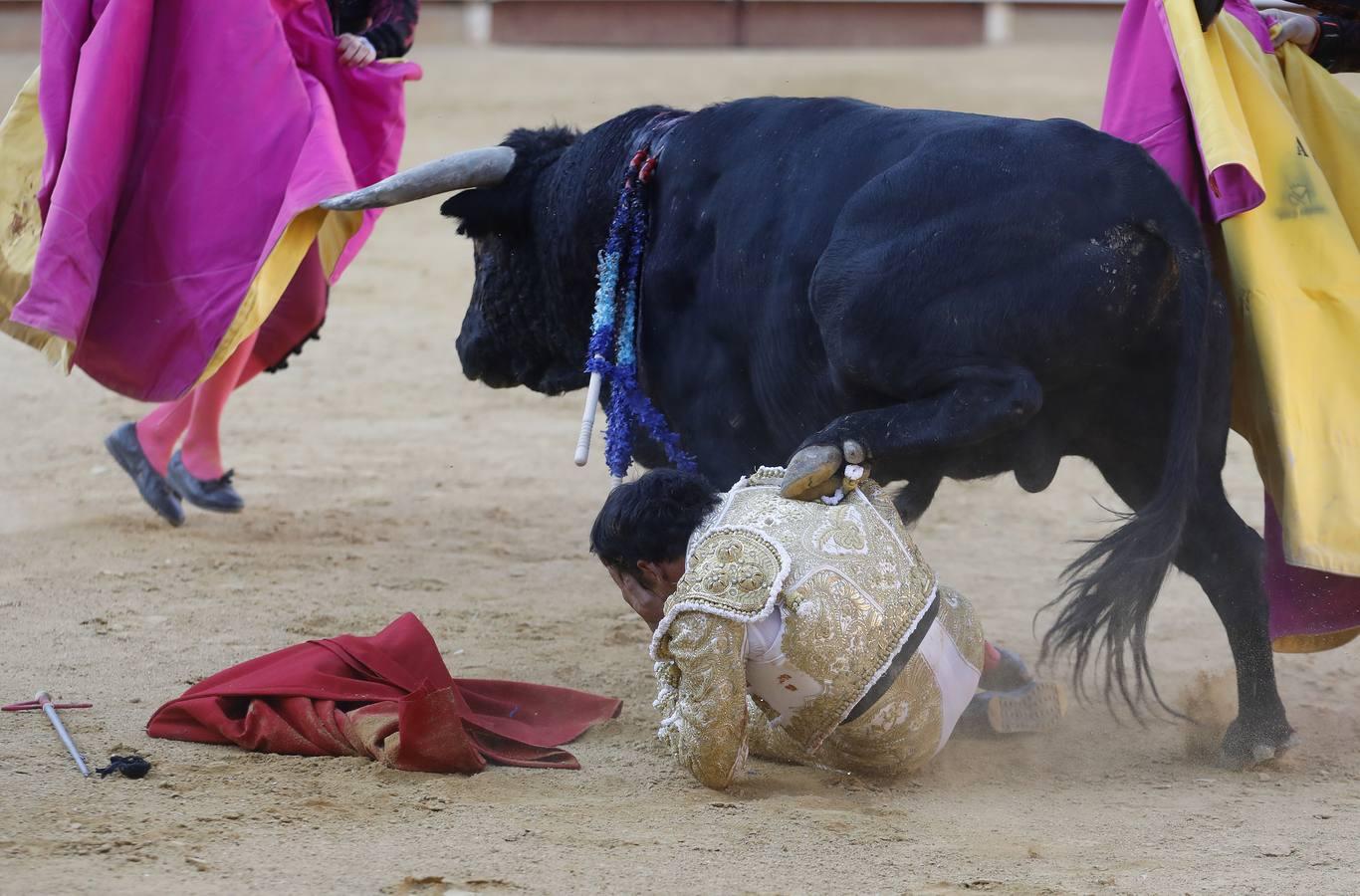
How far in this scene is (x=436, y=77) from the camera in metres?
13.7

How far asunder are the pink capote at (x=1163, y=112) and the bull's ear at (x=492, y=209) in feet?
4.90

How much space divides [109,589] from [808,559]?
2.36 m


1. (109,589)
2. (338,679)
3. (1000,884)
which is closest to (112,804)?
(338,679)

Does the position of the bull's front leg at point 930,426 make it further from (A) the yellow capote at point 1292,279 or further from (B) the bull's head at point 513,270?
(B) the bull's head at point 513,270

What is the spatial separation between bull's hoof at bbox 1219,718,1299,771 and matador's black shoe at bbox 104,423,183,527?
10.6 feet

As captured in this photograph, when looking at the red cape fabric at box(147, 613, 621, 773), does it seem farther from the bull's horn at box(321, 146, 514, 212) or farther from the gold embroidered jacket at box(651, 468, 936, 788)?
the bull's horn at box(321, 146, 514, 212)

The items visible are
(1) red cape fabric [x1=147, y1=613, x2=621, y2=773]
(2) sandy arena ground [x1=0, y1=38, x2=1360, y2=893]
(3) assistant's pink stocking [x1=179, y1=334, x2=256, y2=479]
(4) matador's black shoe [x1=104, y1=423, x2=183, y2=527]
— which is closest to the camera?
(2) sandy arena ground [x1=0, y1=38, x2=1360, y2=893]

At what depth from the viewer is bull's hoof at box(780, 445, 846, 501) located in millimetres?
2893

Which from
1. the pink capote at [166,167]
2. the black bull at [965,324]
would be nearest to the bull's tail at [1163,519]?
the black bull at [965,324]

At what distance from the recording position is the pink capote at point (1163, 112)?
10.7 ft

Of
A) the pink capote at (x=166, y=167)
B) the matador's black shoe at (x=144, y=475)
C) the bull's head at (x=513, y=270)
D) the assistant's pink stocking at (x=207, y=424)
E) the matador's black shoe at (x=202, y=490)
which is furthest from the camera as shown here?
the matador's black shoe at (x=202, y=490)

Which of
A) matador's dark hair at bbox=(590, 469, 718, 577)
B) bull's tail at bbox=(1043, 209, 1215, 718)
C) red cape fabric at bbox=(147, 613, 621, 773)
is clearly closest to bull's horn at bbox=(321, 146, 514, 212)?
red cape fabric at bbox=(147, 613, 621, 773)

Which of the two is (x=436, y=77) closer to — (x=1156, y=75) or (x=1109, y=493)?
(x=1109, y=493)

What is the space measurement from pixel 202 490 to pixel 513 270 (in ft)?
4.95
